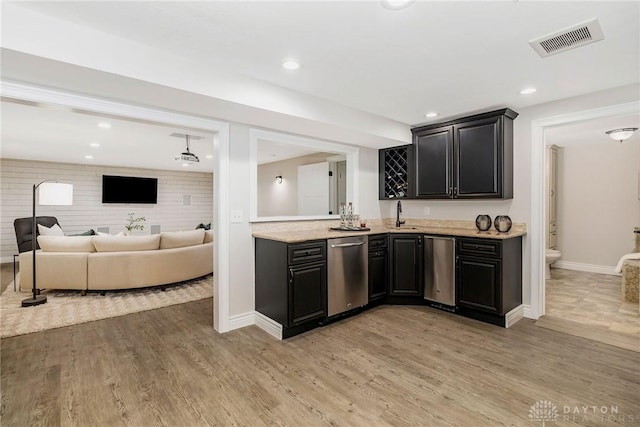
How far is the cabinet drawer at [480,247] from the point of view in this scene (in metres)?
3.23

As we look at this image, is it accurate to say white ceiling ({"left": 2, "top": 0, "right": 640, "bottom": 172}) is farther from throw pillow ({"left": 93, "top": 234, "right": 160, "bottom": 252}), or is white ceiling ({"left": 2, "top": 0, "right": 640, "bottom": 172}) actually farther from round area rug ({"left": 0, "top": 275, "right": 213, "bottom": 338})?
throw pillow ({"left": 93, "top": 234, "right": 160, "bottom": 252})

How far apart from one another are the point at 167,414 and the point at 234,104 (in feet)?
7.39

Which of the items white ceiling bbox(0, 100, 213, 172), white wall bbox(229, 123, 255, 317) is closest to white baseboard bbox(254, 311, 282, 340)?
white wall bbox(229, 123, 255, 317)

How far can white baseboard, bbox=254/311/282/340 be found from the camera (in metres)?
3.04

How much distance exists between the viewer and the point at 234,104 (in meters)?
2.61

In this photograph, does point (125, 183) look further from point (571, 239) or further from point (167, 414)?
point (571, 239)

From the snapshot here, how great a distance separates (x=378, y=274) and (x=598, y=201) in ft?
15.2

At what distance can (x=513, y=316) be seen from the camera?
132 inches

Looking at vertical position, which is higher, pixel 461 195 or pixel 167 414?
pixel 461 195

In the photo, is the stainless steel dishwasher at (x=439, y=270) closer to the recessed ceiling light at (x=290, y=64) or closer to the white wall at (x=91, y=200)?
the recessed ceiling light at (x=290, y=64)

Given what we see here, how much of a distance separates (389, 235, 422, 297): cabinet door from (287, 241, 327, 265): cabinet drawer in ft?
3.74

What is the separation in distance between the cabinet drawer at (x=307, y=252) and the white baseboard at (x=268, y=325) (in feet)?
2.19

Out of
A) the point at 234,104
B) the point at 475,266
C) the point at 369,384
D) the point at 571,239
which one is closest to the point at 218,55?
the point at 234,104

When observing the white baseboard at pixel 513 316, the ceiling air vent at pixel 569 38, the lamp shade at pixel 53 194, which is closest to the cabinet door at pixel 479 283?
the white baseboard at pixel 513 316
